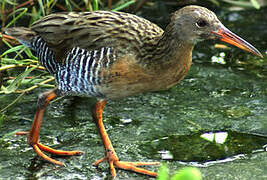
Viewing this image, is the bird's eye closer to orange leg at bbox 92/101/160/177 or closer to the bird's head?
the bird's head

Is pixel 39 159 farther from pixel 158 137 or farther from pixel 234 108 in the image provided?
pixel 234 108

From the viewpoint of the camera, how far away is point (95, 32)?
4230mm

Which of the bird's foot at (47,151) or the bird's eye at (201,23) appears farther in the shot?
the bird's foot at (47,151)

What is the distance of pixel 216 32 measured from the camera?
3.97 m

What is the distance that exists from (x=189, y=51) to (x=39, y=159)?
152cm

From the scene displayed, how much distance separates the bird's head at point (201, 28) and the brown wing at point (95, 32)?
0.96 feet

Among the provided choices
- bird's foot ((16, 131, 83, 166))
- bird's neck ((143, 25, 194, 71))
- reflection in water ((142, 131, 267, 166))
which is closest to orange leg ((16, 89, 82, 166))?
bird's foot ((16, 131, 83, 166))

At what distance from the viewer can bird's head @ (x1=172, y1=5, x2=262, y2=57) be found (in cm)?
396

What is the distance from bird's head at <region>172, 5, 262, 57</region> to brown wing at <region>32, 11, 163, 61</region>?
29 cm

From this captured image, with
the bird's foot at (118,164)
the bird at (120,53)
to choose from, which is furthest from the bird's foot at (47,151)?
Result: the bird's foot at (118,164)

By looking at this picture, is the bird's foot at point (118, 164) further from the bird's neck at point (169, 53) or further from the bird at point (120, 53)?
the bird's neck at point (169, 53)

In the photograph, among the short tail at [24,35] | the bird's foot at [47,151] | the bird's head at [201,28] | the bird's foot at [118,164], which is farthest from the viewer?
the short tail at [24,35]

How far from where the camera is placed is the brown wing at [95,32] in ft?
13.6

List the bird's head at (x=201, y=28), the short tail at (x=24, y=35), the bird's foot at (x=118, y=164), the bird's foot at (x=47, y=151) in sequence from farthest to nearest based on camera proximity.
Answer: the short tail at (x=24, y=35) → the bird's foot at (x=47, y=151) → the bird's foot at (x=118, y=164) → the bird's head at (x=201, y=28)
